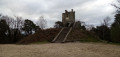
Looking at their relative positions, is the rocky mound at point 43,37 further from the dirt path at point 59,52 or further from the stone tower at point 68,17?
the dirt path at point 59,52

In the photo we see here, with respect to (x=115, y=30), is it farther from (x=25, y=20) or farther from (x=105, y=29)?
(x=25, y=20)

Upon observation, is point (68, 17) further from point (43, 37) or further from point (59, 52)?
point (59, 52)

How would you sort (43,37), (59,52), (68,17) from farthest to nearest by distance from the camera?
1. (68,17)
2. (43,37)
3. (59,52)

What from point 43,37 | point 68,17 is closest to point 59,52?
point 43,37

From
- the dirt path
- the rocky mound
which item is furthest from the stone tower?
the dirt path

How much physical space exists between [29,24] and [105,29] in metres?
22.5

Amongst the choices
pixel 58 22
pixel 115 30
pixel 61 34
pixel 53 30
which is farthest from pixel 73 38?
pixel 58 22

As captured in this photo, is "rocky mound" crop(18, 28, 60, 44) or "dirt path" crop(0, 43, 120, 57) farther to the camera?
"rocky mound" crop(18, 28, 60, 44)

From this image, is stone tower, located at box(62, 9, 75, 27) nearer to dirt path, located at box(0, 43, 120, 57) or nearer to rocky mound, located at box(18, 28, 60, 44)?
rocky mound, located at box(18, 28, 60, 44)

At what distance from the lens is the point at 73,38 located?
74.9 ft

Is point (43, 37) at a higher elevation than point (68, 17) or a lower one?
lower

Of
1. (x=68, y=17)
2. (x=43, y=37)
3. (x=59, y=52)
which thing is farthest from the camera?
(x=68, y=17)

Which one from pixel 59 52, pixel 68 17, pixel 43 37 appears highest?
pixel 68 17

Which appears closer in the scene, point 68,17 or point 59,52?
point 59,52
